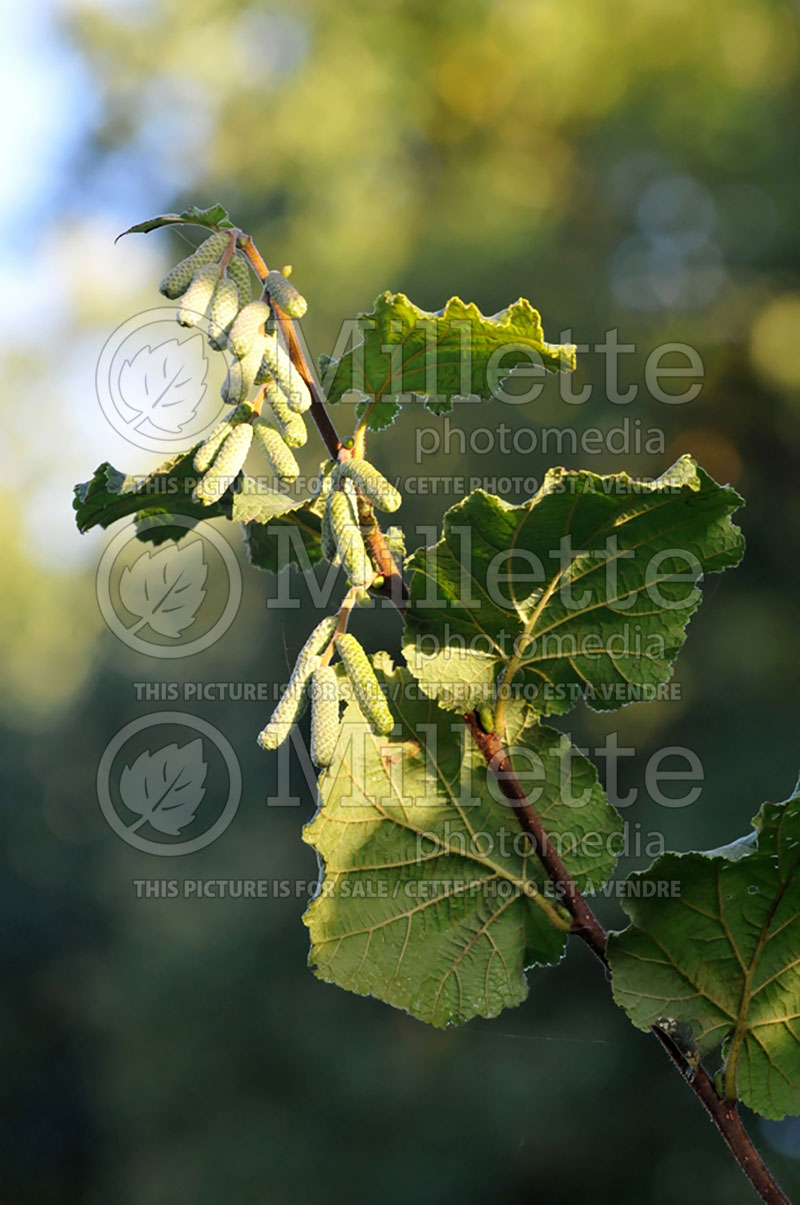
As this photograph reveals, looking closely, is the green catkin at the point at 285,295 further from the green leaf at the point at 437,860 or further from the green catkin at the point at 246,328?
the green leaf at the point at 437,860

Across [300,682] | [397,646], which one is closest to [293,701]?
[300,682]

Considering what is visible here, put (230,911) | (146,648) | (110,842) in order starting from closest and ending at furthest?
(230,911) → (146,648) → (110,842)

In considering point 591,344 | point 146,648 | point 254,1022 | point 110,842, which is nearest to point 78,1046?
point 110,842

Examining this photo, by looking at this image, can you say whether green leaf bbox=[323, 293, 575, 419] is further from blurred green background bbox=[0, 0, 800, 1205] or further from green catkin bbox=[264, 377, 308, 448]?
blurred green background bbox=[0, 0, 800, 1205]

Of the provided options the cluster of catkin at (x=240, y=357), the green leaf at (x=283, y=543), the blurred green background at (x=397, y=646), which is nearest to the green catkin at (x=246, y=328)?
the cluster of catkin at (x=240, y=357)

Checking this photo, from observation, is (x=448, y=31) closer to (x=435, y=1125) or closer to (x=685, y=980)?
(x=435, y=1125)

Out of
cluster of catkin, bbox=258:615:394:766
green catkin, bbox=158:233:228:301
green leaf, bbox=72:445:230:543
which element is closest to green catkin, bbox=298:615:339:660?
cluster of catkin, bbox=258:615:394:766

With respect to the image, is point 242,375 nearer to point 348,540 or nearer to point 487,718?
point 348,540

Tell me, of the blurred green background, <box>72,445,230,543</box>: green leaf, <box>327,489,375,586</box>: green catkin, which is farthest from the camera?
the blurred green background
